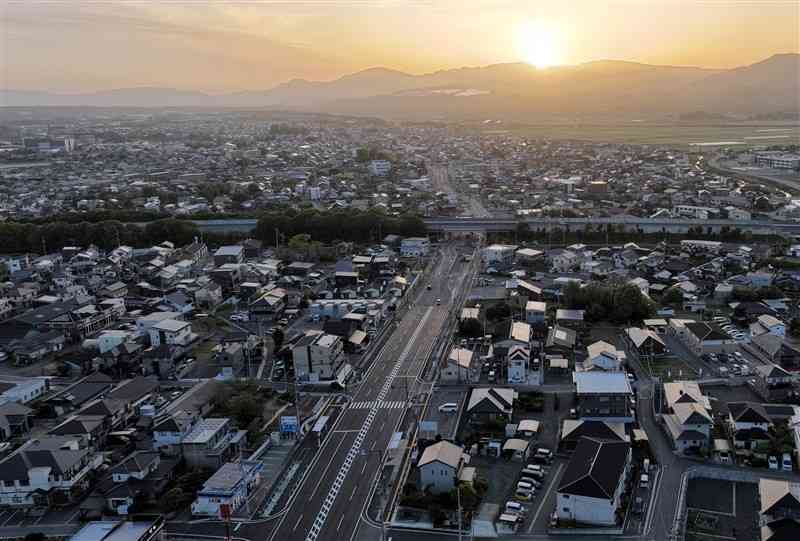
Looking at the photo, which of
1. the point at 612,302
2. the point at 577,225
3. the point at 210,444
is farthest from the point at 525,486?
the point at 577,225

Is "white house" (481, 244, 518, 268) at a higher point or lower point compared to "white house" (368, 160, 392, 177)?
lower

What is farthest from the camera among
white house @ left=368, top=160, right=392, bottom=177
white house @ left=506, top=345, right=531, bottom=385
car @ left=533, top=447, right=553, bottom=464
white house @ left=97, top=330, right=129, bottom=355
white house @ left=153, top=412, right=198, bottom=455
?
white house @ left=368, top=160, right=392, bottom=177

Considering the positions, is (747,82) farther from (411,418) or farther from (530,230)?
(411,418)

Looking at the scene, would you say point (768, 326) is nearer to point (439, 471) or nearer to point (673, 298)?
point (673, 298)

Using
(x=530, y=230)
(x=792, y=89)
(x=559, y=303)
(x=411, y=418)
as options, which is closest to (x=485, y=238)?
(x=530, y=230)

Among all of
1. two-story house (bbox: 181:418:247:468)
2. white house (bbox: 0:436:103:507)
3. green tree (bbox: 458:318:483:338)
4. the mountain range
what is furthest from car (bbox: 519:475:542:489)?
the mountain range

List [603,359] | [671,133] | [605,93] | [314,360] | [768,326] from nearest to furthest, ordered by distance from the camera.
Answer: [603,359] → [314,360] → [768,326] → [671,133] → [605,93]

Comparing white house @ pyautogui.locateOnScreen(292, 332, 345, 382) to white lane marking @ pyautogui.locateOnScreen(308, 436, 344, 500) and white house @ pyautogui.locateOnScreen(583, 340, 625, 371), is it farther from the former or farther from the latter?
white house @ pyautogui.locateOnScreen(583, 340, 625, 371)
